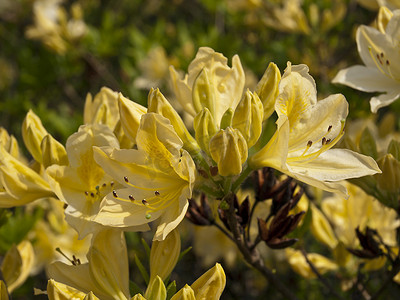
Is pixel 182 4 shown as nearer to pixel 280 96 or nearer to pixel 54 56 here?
pixel 54 56

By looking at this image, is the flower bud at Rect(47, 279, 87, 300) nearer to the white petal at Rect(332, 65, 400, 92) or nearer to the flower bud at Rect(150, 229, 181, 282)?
the flower bud at Rect(150, 229, 181, 282)

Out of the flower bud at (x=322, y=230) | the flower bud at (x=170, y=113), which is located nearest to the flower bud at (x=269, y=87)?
the flower bud at (x=170, y=113)

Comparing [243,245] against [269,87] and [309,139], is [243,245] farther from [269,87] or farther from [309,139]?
[269,87]

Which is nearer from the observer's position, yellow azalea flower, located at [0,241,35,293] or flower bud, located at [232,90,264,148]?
flower bud, located at [232,90,264,148]

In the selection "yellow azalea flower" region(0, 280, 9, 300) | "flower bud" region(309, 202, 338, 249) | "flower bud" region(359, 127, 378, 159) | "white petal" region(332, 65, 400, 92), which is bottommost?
"flower bud" region(309, 202, 338, 249)

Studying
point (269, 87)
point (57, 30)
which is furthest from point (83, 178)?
point (57, 30)

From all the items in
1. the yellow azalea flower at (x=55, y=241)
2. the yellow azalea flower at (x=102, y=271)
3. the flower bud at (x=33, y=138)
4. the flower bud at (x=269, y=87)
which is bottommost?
the yellow azalea flower at (x=55, y=241)

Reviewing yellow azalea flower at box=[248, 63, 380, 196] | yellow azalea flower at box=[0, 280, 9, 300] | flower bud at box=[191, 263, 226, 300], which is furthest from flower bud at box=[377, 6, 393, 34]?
yellow azalea flower at box=[0, 280, 9, 300]

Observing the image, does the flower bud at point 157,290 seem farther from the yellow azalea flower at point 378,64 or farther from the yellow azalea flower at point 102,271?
the yellow azalea flower at point 378,64
